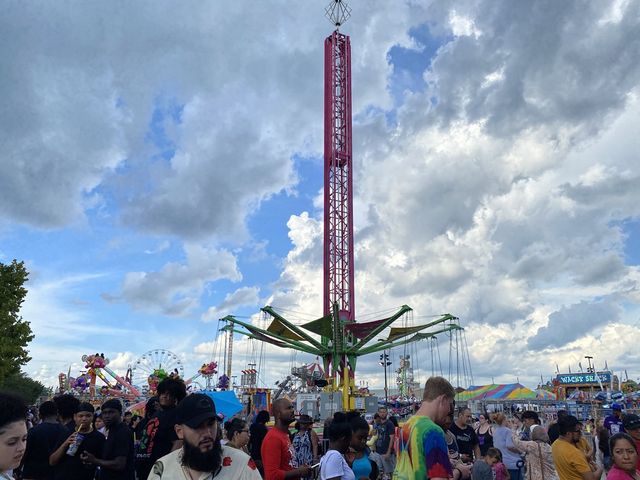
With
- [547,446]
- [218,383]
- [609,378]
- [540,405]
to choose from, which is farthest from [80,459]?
[609,378]

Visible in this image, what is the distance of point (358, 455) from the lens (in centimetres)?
573

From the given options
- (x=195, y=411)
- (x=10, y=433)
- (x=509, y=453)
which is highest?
(x=195, y=411)

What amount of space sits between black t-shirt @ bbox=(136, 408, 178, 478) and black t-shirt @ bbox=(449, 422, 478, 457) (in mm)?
5268

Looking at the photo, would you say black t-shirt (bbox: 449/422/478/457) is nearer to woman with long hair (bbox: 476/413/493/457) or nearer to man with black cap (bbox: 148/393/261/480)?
woman with long hair (bbox: 476/413/493/457)

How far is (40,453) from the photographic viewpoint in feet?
16.9

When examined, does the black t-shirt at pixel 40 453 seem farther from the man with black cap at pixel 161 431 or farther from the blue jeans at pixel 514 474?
the blue jeans at pixel 514 474

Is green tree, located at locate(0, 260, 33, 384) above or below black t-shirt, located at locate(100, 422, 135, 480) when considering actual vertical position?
above

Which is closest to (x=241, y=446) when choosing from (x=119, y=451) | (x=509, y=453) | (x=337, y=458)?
(x=119, y=451)

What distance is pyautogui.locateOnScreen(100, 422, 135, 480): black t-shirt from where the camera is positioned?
202 inches

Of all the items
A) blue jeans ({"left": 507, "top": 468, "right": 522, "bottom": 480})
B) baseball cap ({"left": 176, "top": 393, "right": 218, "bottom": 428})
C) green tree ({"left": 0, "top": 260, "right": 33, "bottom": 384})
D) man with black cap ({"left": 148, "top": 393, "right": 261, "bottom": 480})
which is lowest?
blue jeans ({"left": 507, "top": 468, "right": 522, "bottom": 480})

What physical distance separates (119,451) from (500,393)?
145 feet

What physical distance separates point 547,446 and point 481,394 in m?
41.8

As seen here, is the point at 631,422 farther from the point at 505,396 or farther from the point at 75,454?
the point at 505,396

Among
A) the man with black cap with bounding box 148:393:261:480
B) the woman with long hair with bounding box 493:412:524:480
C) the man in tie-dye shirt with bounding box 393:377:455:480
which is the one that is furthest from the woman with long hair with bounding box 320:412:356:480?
the woman with long hair with bounding box 493:412:524:480
